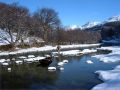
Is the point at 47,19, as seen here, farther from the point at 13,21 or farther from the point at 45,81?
the point at 45,81

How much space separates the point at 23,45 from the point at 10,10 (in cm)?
910

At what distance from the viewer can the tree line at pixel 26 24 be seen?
6147 centimetres

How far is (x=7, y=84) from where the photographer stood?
2059cm

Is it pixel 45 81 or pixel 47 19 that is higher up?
pixel 47 19

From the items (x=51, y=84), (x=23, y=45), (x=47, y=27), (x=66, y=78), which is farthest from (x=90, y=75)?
(x=47, y=27)

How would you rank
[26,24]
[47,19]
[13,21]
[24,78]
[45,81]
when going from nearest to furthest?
[45,81]
[24,78]
[13,21]
[26,24]
[47,19]

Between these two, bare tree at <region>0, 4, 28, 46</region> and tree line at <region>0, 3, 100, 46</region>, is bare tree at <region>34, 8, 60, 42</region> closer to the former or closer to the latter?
tree line at <region>0, 3, 100, 46</region>

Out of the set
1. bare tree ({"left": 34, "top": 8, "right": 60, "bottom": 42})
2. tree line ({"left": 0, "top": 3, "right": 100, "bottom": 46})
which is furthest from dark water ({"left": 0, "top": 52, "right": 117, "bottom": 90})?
bare tree ({"left": 34, "top": 8, "right": 60, "bottom": 42})

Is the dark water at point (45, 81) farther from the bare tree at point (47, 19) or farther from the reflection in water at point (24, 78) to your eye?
the bare tree at point (47, 19)

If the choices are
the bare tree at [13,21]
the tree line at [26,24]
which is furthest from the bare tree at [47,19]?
the bare tree at [13,21]

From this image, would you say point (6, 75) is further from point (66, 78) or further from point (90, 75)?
point (90, 75)

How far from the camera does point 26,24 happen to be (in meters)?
68.4

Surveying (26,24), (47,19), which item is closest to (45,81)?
(26,24)

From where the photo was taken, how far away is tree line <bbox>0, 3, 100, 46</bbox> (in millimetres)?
61469
